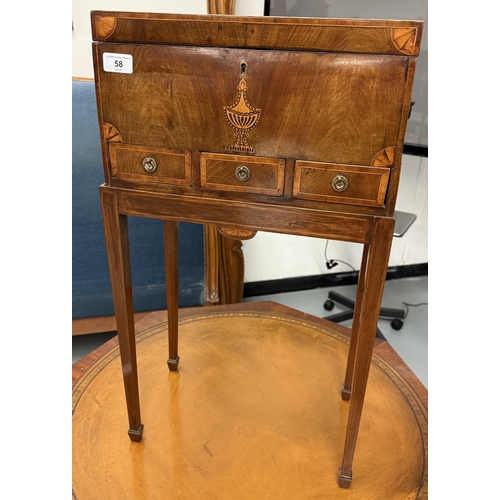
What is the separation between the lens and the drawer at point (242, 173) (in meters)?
0.79

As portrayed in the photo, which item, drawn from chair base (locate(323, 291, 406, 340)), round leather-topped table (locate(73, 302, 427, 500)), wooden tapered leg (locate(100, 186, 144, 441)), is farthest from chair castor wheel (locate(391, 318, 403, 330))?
wooden tapered leg (locate(100, 186, 144, 441))

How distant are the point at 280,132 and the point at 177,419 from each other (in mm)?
735

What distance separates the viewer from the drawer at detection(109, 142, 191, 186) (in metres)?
0.83

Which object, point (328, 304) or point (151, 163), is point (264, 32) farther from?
point (328, 304)

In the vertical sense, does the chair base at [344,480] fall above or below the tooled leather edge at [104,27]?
below

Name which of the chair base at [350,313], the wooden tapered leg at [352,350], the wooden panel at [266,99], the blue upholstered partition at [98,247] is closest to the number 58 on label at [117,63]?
the wooden panel at [266,99]

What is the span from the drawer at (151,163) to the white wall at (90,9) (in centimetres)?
90

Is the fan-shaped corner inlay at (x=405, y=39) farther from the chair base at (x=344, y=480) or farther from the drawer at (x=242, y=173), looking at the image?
the chair base at (x=344, y=480)

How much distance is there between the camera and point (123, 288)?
94cm

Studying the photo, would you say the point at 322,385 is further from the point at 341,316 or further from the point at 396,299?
the point at 396,299

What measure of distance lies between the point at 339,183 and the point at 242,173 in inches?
6.7

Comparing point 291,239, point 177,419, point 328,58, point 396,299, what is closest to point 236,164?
point 328,58

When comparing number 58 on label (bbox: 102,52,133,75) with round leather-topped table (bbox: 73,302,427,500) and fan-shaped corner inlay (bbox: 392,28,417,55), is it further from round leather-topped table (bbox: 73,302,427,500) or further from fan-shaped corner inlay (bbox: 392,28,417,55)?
round leather-topped table (bbox: 73,302,427,500)

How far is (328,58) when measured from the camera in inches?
27.5
